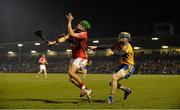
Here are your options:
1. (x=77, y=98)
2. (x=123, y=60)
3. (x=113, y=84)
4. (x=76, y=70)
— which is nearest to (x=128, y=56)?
(x=123, y=60)

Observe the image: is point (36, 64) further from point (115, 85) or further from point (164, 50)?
point (115, 85)

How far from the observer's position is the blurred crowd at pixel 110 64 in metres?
63.6

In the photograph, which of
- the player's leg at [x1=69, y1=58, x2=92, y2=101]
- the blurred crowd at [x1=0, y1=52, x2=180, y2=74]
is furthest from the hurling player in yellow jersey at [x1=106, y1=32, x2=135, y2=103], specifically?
the blurred crowd at [x1=0, y1=52, x2=180, y2=74]

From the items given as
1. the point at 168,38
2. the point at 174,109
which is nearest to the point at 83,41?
the point at 174,109

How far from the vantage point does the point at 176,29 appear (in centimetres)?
7688

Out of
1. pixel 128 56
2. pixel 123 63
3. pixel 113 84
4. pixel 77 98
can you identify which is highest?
pixel 128 56

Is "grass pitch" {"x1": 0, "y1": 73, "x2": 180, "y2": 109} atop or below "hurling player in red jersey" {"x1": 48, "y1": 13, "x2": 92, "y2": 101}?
below

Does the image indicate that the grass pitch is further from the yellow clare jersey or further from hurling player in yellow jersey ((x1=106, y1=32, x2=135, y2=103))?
the yellow clare jersey

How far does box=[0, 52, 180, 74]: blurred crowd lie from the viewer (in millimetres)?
63625

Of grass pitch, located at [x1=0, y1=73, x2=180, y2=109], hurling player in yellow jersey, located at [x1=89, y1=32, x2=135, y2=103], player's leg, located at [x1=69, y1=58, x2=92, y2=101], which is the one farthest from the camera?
player's leg, located at [x1=69, y1=58, x2=92, y2=101]

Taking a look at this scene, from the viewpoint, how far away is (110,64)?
72.7 metres

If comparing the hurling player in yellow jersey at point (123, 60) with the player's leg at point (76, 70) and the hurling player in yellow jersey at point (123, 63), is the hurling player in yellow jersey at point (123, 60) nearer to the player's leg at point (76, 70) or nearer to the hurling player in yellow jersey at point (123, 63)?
the hurling player in yellow jersey at point (123, 63)

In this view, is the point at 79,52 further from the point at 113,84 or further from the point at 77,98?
the point at 77,98

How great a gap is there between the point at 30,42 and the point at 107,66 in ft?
87.8
